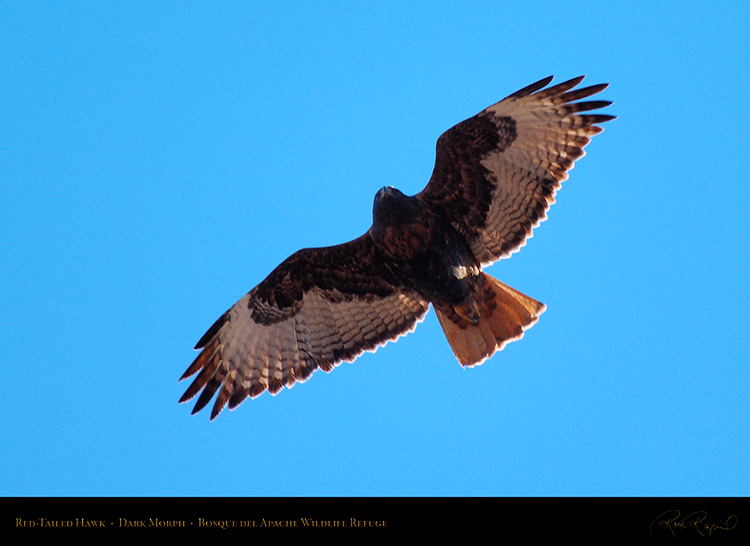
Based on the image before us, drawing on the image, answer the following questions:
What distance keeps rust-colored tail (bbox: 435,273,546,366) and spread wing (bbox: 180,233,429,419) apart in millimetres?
646

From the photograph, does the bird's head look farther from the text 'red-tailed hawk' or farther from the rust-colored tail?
the rust-colored tail

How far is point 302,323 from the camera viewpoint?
9.01 metres

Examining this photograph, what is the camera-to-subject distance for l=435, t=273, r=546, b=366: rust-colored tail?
847cm

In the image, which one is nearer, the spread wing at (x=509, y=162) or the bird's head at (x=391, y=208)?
the bird's head at (x=391, y=208)

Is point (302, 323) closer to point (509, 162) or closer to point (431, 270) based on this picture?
point (431, 270)

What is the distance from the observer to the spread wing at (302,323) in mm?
8773

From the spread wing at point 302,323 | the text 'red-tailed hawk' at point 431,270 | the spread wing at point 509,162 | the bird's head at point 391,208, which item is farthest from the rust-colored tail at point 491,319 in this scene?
the bird's head at point 391,208

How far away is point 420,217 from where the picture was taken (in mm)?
8234
